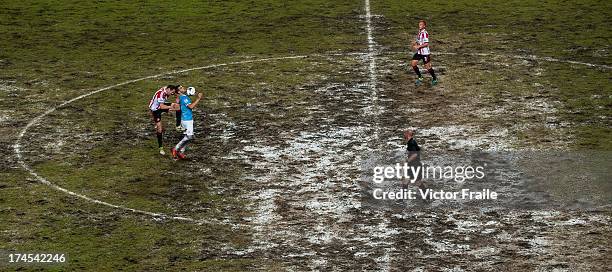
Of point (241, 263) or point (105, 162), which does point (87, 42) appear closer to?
point (105, 162)

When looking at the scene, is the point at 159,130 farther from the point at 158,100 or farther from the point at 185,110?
the point at 185,110

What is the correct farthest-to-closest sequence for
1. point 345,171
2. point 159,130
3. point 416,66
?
1. point 416,66
2. point 159,130
3. point 345,171

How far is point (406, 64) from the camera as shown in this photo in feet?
128

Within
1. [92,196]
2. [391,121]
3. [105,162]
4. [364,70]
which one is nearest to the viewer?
[92,196]

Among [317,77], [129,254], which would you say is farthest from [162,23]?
[129,254]

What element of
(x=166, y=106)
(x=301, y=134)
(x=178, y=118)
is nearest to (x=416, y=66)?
(x=301, y=134)

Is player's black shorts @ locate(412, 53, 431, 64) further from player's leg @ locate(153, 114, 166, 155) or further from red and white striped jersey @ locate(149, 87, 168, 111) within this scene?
player's leg @ locate(153, 114, 166, 155)

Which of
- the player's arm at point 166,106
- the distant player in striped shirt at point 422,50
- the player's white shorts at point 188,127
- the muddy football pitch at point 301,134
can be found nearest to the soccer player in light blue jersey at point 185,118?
the player's white shorts at point 188,127

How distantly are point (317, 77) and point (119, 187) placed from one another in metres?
10.7

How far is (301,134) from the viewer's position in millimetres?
32938

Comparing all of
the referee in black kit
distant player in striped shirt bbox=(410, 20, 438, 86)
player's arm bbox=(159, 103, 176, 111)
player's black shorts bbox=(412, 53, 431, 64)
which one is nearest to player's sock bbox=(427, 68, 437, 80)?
distant player in striped shirt bbox=(410, 20, 438, 86)

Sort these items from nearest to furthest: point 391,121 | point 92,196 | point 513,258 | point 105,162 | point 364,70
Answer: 1. point 513,258
2. point 92,196
3. point 105,162
4. point 391,121
5. point 364,70

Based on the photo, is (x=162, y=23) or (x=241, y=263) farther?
(x=162, y=23)

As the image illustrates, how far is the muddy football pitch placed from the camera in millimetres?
25531
